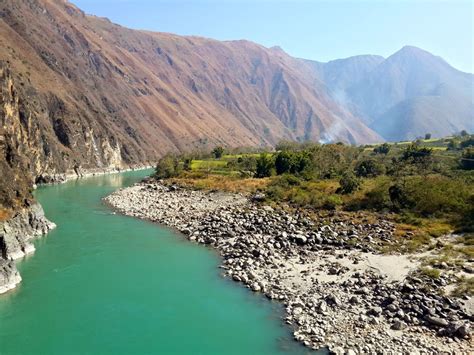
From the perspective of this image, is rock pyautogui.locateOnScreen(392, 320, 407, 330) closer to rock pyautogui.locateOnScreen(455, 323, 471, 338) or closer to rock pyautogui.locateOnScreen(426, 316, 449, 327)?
rock pyautogui.locateOnScreen(426, 316, 449, 327)

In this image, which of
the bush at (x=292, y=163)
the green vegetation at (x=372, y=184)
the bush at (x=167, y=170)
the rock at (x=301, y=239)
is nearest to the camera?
the rock at (x=301, y=239)

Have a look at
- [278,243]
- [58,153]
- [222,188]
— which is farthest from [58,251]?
[58,153]

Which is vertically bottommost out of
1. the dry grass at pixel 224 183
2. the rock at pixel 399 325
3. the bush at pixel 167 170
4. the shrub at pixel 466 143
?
the rock at pixel 399 325

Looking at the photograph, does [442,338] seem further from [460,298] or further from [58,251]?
[58,251]

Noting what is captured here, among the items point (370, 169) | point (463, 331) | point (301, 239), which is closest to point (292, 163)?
point (370, 169)

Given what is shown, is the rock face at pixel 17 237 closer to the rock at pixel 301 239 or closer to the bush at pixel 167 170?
the rock at pixel 301 239

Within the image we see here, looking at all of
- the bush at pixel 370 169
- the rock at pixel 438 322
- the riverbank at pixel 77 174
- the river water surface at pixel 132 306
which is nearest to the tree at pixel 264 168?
the bush at pixel 370 169

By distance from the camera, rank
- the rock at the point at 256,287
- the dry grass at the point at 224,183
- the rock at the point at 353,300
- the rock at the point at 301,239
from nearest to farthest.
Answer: the rock at the point at 353,300 < the rock at the point at 256,287 < the rock at the point at 301,239 < the dry grass at the point at 224,183

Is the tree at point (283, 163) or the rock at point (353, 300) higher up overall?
the tree at point (283, 163)
